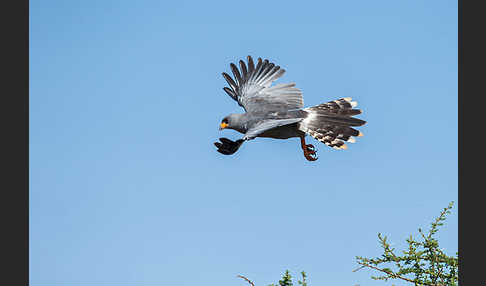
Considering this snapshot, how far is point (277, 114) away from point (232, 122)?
0.78 m

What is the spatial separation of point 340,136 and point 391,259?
212 centimetres

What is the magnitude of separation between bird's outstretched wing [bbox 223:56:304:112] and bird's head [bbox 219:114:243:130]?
2.61 feet

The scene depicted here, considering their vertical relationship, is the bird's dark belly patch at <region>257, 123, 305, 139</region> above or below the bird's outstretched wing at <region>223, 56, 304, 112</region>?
below

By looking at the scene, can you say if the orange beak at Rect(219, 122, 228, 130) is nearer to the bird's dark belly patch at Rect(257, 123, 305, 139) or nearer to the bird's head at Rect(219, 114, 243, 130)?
the bird's head at Rect(219, 114, 243, 130)

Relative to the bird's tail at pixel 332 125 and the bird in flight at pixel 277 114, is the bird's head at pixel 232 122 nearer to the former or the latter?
the bird in flight at pixel 277 114

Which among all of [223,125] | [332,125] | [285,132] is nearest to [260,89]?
[223,125]

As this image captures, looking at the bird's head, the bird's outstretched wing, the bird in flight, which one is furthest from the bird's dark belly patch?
the bird's outstretched wing

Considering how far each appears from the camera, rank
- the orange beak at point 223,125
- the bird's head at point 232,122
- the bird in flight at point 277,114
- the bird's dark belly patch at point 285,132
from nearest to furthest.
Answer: the bird in flight at point 277,114, the bird's dark belly patch at point 285,132, the bird's head at point 232,122, the orange beak at point 223,125

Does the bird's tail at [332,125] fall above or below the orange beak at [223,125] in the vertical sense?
below

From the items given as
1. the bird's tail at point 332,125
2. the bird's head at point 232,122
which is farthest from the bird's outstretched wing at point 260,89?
the bird's tail at point 332,125

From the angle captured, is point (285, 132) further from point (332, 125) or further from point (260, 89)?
point (260, 89)

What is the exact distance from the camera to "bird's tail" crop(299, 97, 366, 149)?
26.3ft

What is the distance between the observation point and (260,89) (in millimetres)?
10539

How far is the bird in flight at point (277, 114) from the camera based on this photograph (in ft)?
26.3
